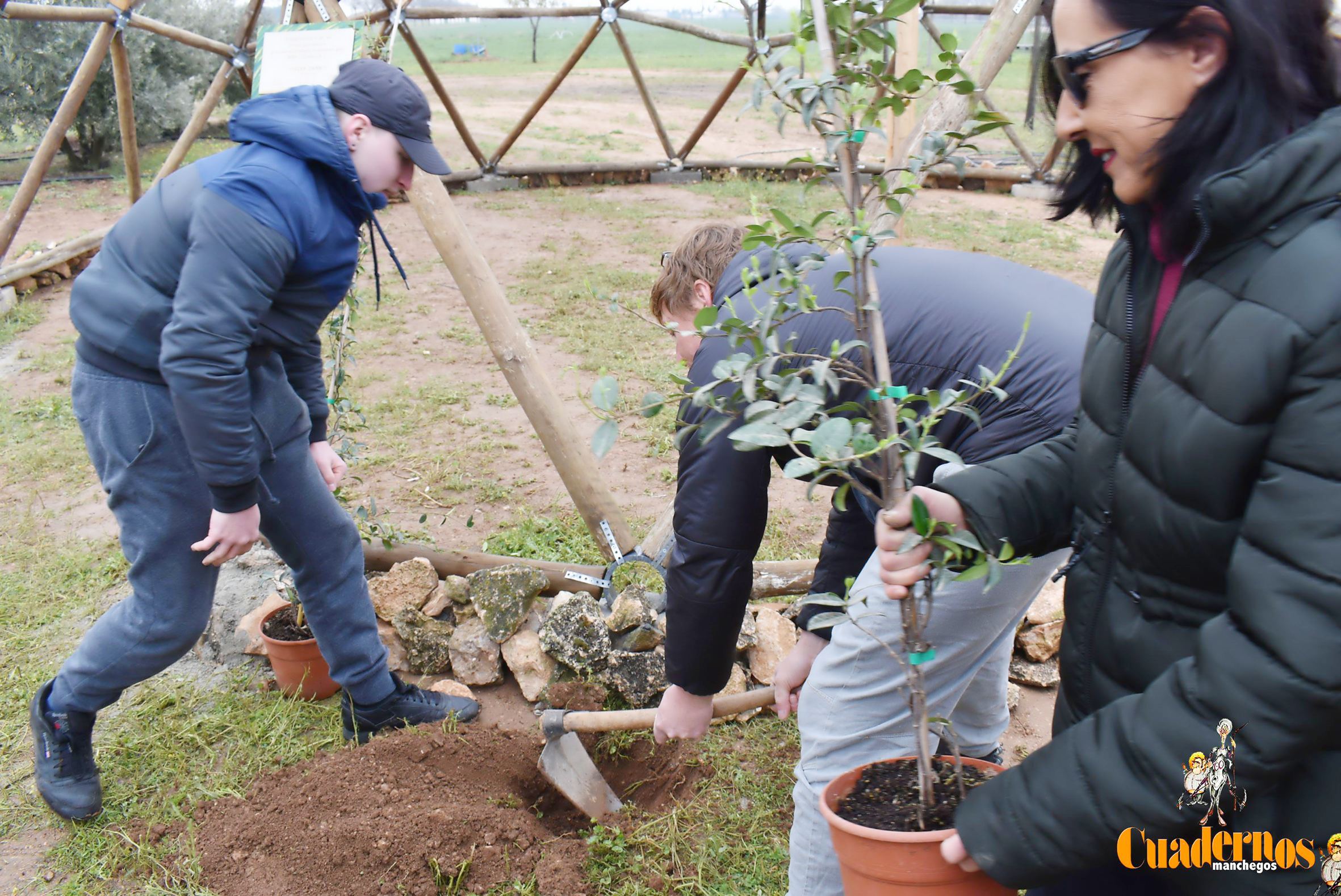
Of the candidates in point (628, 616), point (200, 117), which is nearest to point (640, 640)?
point (628, 616)

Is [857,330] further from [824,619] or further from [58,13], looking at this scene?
[58,13]

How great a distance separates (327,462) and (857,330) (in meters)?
1.86

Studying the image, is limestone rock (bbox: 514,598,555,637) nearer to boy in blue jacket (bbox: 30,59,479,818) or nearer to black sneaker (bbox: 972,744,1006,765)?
boy in blue jacket (bbox: 30,59,479,818)

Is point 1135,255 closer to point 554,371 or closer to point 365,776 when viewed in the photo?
point 365,776

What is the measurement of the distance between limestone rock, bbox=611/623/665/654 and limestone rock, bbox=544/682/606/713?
14 cm

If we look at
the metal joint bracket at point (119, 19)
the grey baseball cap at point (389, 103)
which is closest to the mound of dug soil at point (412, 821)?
the grey baseball cap at point (389, 103)

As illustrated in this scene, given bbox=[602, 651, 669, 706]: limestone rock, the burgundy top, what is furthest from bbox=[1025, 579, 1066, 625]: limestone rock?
the burgundy top

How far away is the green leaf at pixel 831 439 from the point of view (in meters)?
1.13

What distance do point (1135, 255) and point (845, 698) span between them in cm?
90

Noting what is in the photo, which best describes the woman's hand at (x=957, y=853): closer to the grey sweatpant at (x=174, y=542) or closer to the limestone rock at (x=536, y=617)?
the grey sweatpant at (x=174, y=542)

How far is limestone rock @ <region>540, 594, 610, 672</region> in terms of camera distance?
112 inches

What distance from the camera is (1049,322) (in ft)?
5.97

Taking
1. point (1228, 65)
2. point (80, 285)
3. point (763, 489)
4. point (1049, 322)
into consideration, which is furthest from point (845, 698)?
point (80, 285)

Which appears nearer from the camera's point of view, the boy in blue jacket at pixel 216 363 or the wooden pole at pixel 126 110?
the boy in blue jacket at pixel 216 363
